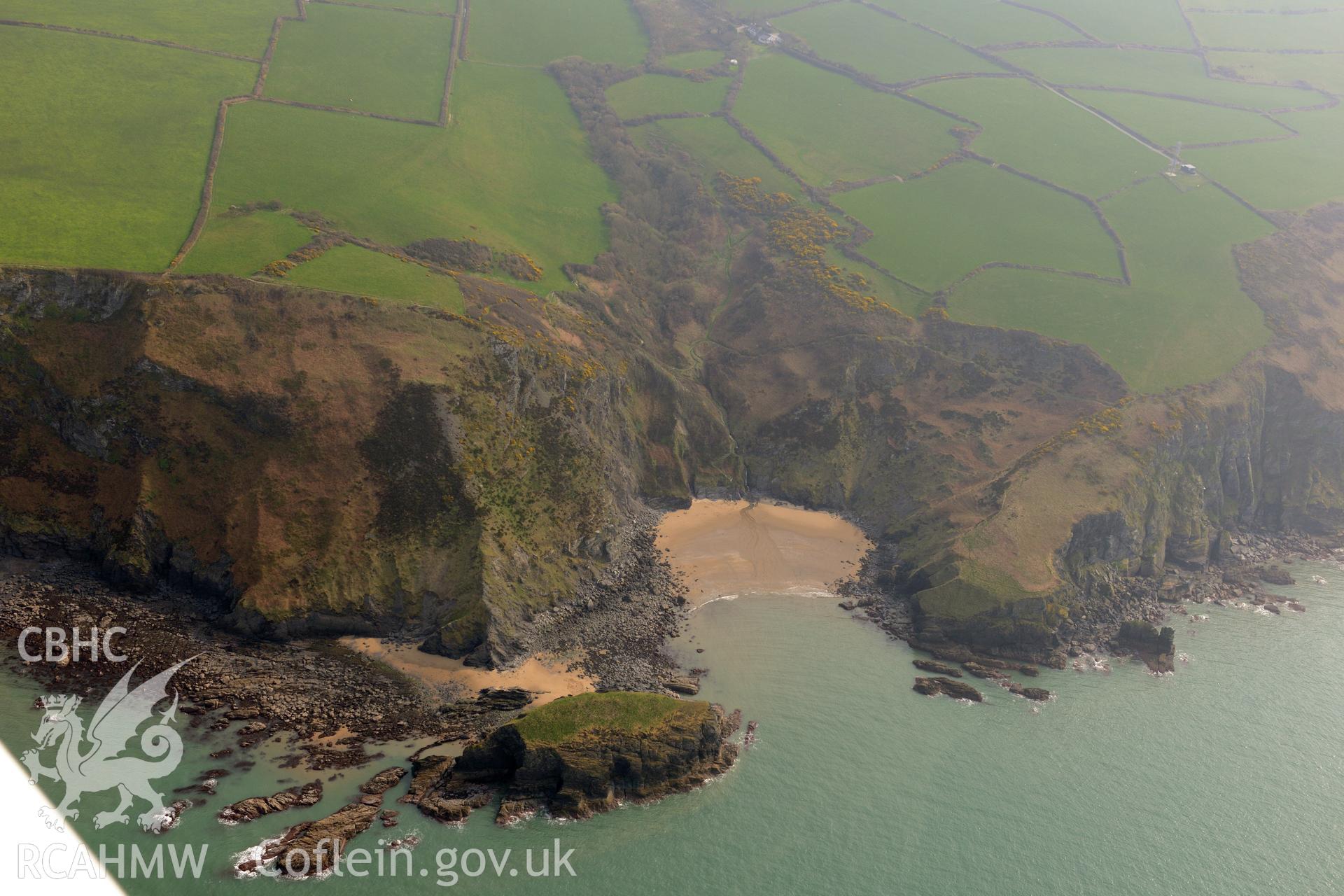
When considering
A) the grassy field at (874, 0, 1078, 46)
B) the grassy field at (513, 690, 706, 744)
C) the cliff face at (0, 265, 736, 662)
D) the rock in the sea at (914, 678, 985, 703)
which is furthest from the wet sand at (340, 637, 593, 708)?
the grassy field at (874, 0, 1078, 46)

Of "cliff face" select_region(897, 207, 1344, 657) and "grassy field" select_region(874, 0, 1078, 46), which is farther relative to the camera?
"grassy field" select_region(874, 0, 1078, 46)

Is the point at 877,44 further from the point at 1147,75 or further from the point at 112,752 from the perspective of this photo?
the point at 112,752

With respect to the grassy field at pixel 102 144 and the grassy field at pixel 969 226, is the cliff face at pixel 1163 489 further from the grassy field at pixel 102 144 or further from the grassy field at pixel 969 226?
the grassy field at pixel 102 144

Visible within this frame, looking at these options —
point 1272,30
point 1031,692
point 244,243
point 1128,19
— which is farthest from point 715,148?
point 1272,30

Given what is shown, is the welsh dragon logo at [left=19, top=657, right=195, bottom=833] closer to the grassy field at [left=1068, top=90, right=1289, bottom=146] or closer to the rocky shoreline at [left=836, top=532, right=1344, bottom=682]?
the rocky shoreline at [left=836, top=532, right=1344, bottom=682]

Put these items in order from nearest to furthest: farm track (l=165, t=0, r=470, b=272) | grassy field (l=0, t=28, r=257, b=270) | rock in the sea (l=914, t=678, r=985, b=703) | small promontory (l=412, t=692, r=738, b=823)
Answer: small promontory (l=412, t=692, r=738, b=823) < rock in the sea (l=914, t=678, r=985, b=703) < grassy field (l=0, t=28, r=257, b=270) < farm track (l=165, t=0, r=470, b=272)

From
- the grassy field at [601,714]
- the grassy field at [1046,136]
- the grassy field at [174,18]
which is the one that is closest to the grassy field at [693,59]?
the grassy field at [1046,136]
